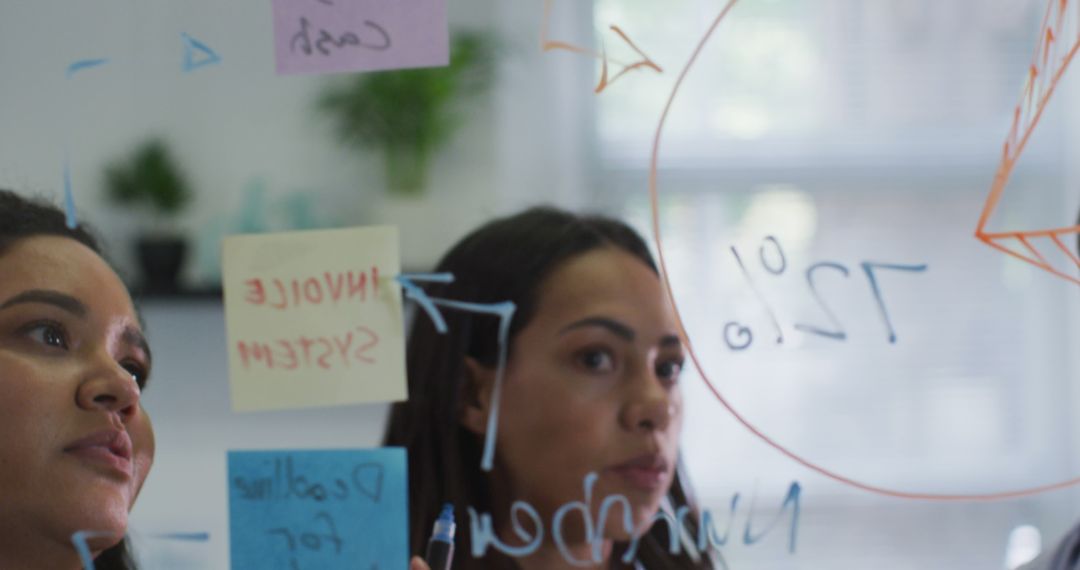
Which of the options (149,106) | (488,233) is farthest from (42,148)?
(488,233)

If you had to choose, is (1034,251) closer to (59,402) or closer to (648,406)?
(648,406)

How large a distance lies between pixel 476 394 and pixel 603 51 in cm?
25

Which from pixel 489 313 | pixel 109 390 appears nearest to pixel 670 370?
pixel 489 313

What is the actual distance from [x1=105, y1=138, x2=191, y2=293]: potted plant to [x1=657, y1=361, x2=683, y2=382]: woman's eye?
328mm

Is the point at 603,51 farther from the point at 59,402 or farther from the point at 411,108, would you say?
the point at 59,402

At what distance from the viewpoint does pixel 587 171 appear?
0.89m

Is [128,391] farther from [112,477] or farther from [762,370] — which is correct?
[762,370]

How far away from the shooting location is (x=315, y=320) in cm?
81

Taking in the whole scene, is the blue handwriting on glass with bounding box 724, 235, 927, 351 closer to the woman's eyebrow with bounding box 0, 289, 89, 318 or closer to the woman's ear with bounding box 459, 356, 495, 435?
the woman's ear with bounding box 459, 356, 495, 435

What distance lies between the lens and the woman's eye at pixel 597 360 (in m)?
0.81

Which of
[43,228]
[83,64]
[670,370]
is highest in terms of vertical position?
[83,64]

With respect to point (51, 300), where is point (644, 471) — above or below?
below

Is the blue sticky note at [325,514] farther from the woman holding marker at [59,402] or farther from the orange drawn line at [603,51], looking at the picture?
the orange drawn line at [603,51]

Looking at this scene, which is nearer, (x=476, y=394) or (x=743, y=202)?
(x=476, y=394)
